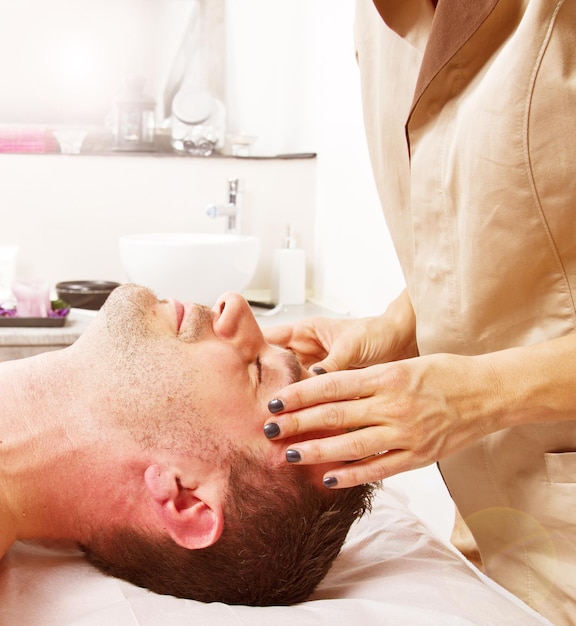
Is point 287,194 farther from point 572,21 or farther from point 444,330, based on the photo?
point 572,21

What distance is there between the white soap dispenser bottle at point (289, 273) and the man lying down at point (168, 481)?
1.71 metres

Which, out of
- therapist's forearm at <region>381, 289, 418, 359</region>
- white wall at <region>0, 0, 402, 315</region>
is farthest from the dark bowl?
therapist's forearm at <region>381, 289, 418, 359</region>

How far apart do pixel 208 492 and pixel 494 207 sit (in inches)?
23.8

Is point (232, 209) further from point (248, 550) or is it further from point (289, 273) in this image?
point (248, 550)

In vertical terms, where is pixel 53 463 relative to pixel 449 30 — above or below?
below

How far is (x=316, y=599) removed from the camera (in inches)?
48.8

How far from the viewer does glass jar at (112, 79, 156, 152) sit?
3.04m

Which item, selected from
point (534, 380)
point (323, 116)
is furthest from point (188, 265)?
point (534, 380)

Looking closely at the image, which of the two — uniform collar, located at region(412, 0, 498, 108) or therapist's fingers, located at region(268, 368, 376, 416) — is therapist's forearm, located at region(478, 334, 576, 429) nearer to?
therapist's fingers, located at region(268, 368, 376, 416)

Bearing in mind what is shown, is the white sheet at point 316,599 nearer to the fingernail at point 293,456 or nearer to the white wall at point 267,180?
the fingernail at point 293,456

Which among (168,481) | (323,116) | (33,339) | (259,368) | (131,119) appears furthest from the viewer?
(131,119)

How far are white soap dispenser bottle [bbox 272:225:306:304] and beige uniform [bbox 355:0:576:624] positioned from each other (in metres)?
1.43

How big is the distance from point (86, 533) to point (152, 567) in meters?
0.12

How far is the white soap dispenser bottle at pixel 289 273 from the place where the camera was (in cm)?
294
